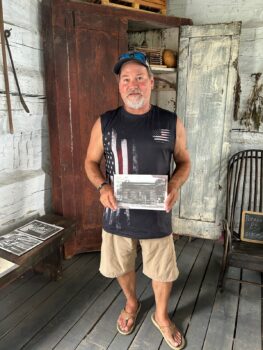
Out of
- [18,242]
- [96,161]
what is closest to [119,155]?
[96,161]

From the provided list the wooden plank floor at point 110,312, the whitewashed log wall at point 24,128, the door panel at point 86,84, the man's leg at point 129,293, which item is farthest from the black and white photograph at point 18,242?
the man's leg at point 129,293

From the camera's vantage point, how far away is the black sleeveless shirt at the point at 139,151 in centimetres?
157

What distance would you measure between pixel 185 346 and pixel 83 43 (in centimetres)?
225

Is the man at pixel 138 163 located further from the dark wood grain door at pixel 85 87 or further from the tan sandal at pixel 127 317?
the dark wood grain door at pixel 85 87

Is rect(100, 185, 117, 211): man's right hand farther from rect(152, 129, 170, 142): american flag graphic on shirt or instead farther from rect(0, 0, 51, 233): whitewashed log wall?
rect(0, 0, 51, 233): whitewashed log wall

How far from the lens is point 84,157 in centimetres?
253

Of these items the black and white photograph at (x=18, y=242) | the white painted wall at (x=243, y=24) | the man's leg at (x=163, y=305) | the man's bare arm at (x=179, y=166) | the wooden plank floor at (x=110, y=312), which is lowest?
the wooden plank floor at (x=110, y=312)

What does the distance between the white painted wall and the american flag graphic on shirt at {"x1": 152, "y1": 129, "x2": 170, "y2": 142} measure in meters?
1.52

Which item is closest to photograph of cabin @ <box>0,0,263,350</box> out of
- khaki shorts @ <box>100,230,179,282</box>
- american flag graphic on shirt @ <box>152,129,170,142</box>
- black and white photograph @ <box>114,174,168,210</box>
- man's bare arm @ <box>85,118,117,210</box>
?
khaki shorts @ <box>100,230,179,282</box>

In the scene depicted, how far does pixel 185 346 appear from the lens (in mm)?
1781

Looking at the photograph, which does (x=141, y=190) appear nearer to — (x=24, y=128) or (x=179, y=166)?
(x=179, y=166)

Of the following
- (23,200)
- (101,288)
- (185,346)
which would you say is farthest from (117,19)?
(185,346)

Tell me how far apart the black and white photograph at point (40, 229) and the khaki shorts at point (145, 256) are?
0.62m

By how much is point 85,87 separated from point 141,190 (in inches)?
51.0
